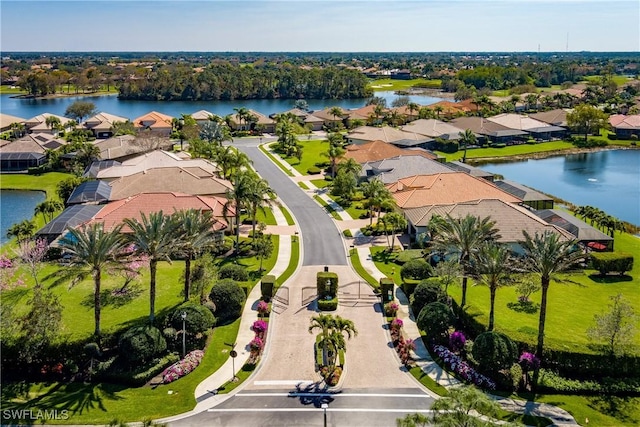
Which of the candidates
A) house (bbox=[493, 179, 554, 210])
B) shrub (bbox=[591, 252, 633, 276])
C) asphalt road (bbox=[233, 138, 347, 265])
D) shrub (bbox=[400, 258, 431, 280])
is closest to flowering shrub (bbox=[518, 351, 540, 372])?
shrub (bbox=[400, 258, 431, 280])

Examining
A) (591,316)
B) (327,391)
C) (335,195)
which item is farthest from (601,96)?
(327,391)

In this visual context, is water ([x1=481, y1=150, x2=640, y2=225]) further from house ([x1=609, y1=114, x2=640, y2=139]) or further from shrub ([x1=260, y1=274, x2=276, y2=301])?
shrub ([x1=260, y1=274, x2=276, y2=301])

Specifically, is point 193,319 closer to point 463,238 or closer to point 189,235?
point 189,235

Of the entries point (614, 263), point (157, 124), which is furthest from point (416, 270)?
point (157, 124)

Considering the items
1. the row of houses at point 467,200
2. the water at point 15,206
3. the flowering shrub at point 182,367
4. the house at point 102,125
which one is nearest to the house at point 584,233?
the row of houses at point 467,200

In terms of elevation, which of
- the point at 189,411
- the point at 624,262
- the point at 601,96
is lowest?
the point at 189,411

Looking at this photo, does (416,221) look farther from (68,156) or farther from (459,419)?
(68,156)
